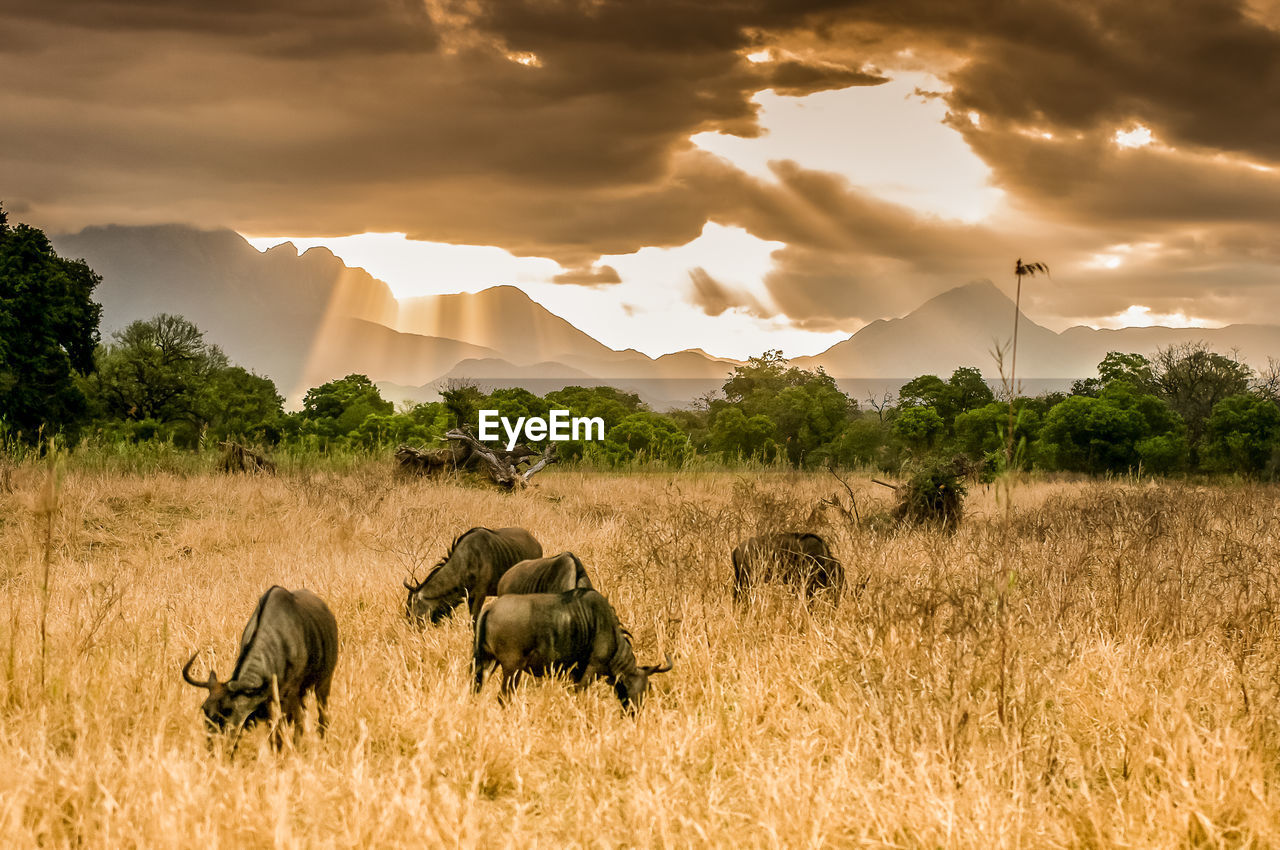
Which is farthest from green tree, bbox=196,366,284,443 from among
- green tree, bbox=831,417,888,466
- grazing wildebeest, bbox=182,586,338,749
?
grazing wildebeest, bbox=182,586,338,749

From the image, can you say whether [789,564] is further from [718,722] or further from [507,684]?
[507,684]

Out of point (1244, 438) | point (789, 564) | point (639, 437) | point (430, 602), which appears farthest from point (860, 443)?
point (430, 602)

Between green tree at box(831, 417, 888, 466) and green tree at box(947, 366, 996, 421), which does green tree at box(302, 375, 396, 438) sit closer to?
green tree at box(831, 417, 888, 466)

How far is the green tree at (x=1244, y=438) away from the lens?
23125 mm

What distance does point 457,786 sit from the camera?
153 inches

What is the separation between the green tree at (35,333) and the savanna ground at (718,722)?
19.2m

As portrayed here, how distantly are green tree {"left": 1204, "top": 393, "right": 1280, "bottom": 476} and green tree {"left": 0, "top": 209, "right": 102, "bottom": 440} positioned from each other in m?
31.9

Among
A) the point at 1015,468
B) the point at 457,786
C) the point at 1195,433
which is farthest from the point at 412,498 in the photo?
the point at 1195,433

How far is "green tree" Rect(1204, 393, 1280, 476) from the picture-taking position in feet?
75.9

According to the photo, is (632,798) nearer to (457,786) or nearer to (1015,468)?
(457,786)

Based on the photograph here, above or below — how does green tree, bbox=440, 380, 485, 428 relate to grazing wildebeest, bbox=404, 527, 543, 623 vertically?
above

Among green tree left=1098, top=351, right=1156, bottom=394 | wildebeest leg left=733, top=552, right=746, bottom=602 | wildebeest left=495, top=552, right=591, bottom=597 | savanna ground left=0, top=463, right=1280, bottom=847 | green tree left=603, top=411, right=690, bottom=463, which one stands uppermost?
green tree left=1098, top=351, right=1156, bottom=394

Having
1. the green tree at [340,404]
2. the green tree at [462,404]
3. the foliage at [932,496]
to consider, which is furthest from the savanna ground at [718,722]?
the green tree at [340,404]

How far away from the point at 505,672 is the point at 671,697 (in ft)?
3.34
